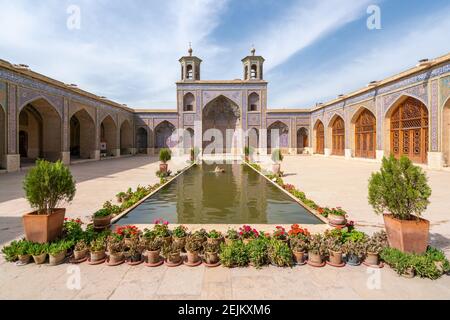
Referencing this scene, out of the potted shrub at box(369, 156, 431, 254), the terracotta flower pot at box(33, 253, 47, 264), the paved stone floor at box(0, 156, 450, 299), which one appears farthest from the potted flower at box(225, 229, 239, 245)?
the terracotta flower pot at box(33, 253, 47, 264)

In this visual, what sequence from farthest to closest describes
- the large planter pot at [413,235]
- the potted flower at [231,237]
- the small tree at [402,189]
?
1. the potted flower at [231,237]
2. the small tree at [402,189]
3. the large planter pot at [413,235]

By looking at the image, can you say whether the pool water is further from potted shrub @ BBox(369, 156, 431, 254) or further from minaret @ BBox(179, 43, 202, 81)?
minaret @ BBox(179, 43, 202, 81)

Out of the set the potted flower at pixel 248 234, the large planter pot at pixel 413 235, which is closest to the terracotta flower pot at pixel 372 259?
the large planter pot at pixel 413 235

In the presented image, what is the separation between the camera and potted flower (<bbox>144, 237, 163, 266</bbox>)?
3.11 metres

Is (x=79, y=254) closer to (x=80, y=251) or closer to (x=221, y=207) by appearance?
(x=80, y=251)

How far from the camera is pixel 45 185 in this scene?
11.3 ft

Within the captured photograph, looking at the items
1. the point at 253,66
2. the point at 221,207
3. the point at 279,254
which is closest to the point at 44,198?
the point at 279,254

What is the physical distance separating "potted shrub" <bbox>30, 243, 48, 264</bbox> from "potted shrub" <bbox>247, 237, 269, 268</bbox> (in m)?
2.60

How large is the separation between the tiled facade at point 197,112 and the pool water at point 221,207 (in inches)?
410

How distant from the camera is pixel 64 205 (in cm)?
607

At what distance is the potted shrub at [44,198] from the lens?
3.36 m

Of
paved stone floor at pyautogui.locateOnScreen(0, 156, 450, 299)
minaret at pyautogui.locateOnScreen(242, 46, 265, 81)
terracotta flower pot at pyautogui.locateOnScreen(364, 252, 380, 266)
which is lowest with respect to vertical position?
paved stone floor at pyautogui.locateOnScreen(0, 156, 450, 299)

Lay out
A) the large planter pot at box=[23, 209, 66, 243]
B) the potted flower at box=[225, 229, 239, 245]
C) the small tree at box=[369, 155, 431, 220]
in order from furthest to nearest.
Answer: the potted flower at box=[225, 229, 239, 245], the large planter pot at box=[23, 209, 66, 243], the small tree at box=[369, 155, 431, 220]

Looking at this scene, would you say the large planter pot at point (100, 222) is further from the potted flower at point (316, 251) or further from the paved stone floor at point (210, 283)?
the potted flower at point (316, 251)
